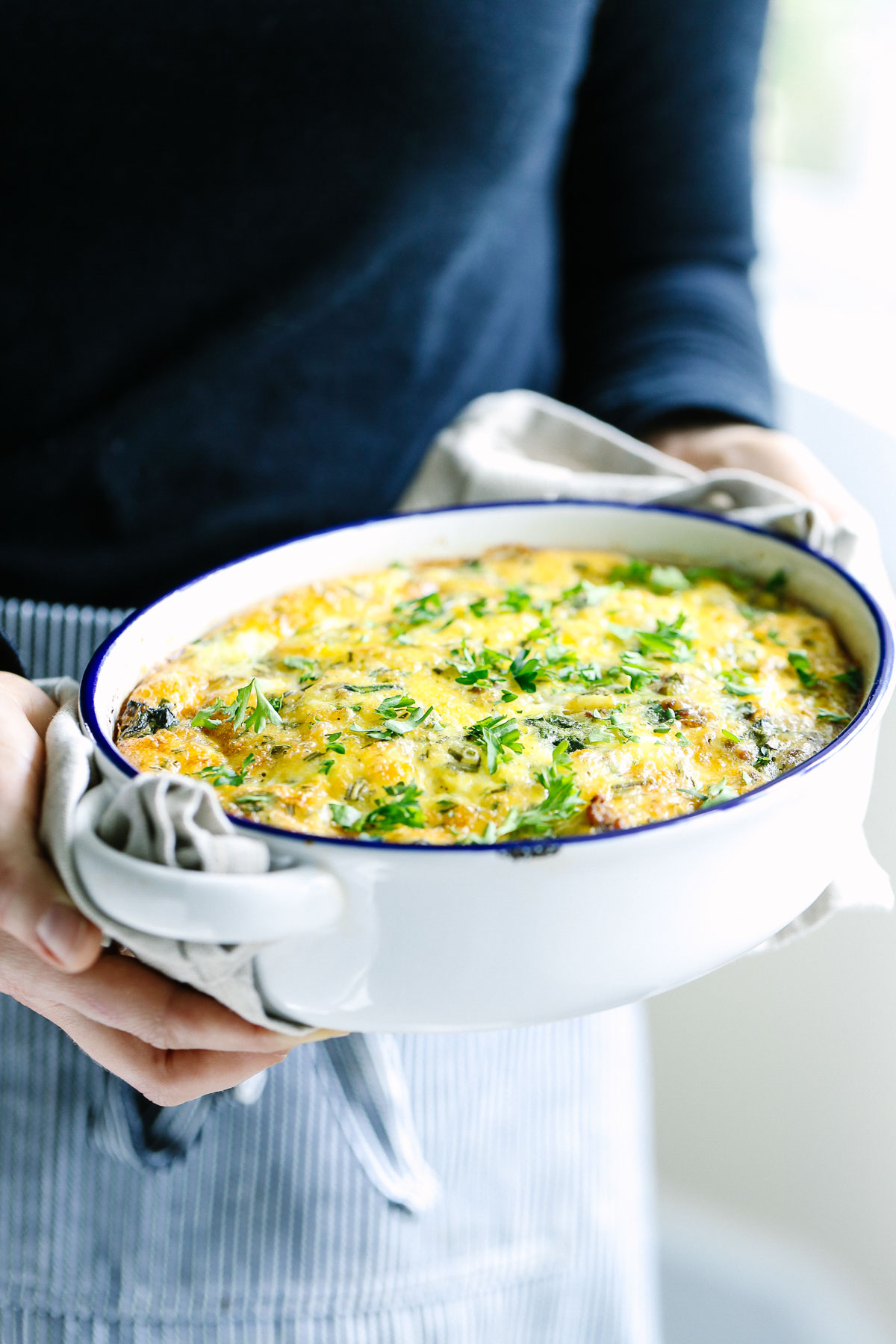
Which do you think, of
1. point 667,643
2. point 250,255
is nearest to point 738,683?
point 667,643

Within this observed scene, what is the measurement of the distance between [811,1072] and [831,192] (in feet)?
5.54

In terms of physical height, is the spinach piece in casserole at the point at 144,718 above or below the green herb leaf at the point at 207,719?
below

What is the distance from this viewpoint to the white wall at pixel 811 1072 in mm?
1876

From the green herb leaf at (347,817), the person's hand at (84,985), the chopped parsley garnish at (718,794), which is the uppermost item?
the chopped parsley garnish at (718,794)

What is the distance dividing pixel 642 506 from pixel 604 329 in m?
0.48

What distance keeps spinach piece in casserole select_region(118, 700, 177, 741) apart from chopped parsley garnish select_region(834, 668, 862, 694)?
505mm

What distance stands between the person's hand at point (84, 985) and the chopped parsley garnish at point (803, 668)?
0.45 meters

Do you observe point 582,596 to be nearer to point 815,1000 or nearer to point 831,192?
point 815,1000

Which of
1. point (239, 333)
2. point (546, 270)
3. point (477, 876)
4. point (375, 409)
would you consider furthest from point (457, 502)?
point (477, 876)

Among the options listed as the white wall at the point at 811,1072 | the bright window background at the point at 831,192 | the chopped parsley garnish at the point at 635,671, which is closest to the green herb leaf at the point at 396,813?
the chopped parsley garnish at the point at 635,671

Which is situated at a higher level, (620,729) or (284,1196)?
(620,729)

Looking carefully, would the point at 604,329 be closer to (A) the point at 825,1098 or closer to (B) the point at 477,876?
(B) the point at 477,876

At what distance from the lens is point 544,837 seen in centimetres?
69

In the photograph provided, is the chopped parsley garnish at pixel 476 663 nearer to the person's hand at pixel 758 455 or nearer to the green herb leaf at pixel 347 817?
the green herb leaf at pixel 347 817
